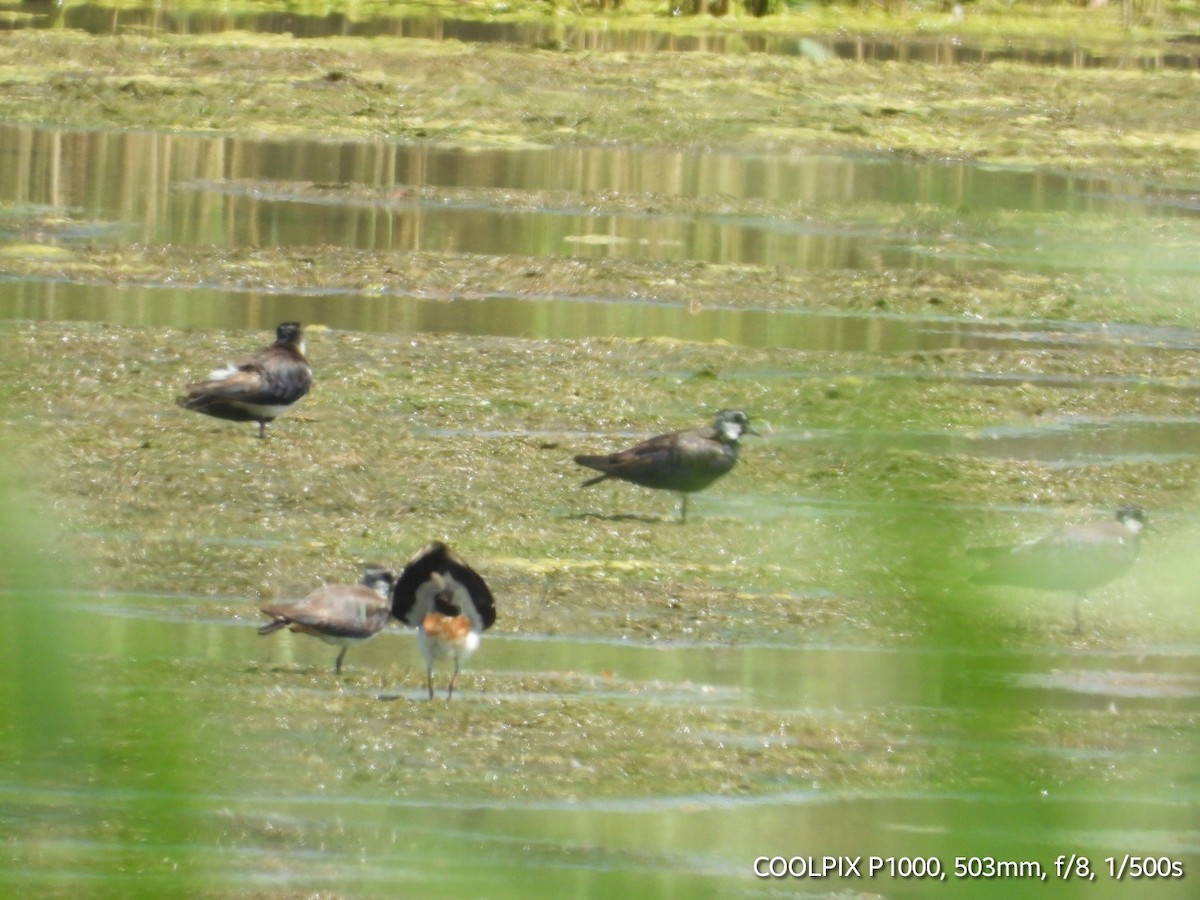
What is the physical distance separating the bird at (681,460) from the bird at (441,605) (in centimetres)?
186

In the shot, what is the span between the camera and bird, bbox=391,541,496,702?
15.2 ft

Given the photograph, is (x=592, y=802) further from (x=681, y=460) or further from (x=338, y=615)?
(x=681, y=460)

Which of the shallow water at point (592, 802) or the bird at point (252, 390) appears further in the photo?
the bird at point (252, 390)

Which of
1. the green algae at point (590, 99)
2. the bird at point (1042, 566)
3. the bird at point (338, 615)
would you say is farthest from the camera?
the green algae at point (590, 99)

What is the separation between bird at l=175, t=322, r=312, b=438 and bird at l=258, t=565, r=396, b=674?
2.05 m

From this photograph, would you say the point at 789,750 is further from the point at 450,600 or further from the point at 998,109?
the point at 998,109

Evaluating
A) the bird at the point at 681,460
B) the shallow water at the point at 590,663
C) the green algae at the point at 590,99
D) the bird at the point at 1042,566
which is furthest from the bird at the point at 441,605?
the green algae at the point at 590,99

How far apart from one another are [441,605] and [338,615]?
13.2 inches

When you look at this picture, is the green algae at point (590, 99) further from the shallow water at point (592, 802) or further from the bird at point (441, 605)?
the bird at point (441, 605)

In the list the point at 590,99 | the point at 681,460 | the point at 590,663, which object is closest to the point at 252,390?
the point at 681,460

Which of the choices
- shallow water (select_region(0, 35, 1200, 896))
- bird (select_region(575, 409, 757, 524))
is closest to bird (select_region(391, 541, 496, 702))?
shallow water (select_region(0, 35, 1200, 896))

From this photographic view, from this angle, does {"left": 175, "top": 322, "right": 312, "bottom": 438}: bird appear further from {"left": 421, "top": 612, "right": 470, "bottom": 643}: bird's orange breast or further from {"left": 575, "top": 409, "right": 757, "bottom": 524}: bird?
A: {"left": 421, "top": 612, "right": 470, "bottom": 643}: bird's orange breast

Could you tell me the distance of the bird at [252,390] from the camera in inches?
278

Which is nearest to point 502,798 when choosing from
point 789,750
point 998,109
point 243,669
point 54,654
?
point 789,750
